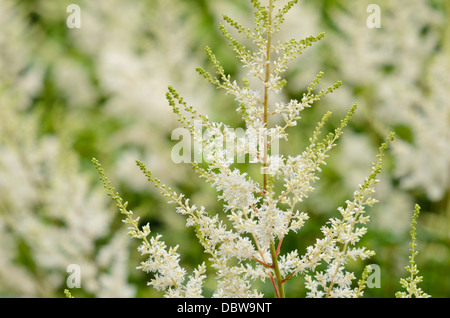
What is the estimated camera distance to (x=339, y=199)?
282 centimetres

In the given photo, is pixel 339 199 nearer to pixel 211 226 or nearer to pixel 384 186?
pixel 384 186

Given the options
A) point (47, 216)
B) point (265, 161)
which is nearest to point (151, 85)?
point (47, 216)

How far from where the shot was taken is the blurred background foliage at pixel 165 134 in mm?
2332

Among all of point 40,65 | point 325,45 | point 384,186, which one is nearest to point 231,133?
point 384,186

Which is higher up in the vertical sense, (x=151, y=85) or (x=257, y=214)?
(x=151, y=85)

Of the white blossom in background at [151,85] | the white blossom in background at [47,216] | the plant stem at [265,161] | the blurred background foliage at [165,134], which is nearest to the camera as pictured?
the plant stem at [265,161]

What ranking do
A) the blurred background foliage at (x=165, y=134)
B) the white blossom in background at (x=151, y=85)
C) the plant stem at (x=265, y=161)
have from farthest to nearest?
the white blossom in background at (x=151, y=85) < the blurred background foliage at (x=165, y=134) < the plant stem at (x=265, y=161)

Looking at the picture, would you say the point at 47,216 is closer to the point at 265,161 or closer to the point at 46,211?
the point at 46,211

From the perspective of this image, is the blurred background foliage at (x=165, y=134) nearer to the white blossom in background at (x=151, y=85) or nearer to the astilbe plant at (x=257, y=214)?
the white blossom in background at (x=151, y=85)

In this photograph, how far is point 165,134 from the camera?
10.3 feet

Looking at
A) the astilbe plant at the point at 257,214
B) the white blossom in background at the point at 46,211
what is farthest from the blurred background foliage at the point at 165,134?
the astilbe plant at the point at 257,214

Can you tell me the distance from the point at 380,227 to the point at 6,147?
1.99 metres

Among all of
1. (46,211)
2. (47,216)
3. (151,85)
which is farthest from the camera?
(151,85)

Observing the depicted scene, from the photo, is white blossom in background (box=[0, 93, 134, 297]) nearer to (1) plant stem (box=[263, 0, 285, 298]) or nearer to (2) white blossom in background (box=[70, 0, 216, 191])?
(2) white blossom in background (box=[70, 0, 216, 191])
